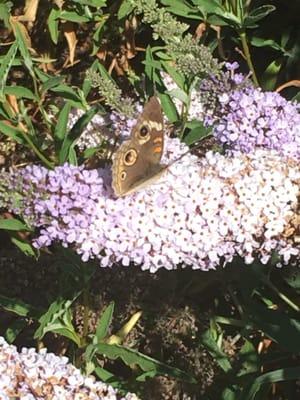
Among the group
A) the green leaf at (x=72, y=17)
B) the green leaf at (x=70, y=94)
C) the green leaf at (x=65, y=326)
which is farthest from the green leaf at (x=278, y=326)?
the green leaf at (x=72, y=17)

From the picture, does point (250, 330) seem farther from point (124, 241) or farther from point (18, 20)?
point (18, 20)

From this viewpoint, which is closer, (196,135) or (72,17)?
(196,135)

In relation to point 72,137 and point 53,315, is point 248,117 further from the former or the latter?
point 53,315

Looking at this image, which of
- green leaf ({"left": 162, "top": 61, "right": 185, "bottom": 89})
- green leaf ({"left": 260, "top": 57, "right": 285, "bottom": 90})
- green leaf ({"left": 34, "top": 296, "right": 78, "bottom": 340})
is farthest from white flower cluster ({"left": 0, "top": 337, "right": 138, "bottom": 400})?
green leaf ({"left": 260, "top": 57, "right": 285, "bottom": 90})

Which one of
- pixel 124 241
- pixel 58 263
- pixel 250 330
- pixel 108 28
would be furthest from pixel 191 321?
pixel 108 28

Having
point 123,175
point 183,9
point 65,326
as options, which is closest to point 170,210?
point 123,175

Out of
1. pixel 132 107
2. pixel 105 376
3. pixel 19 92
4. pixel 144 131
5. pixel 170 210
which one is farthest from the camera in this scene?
pixel 19 92

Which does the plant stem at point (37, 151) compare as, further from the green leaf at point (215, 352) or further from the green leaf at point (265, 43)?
the green leaf at point (265, 43)
